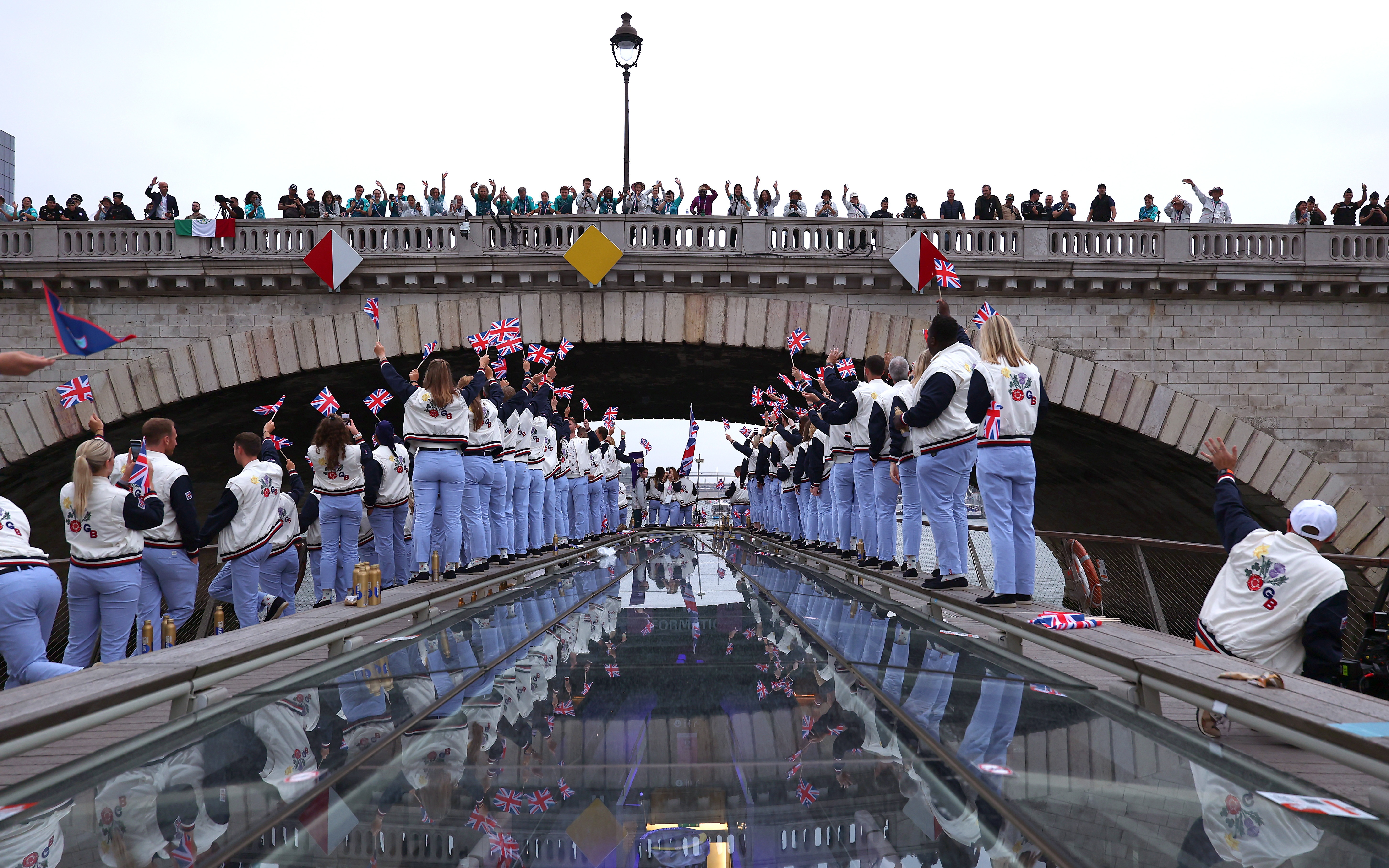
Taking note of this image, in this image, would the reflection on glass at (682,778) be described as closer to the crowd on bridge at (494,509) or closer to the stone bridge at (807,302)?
the crowd on bridge at (494,509)

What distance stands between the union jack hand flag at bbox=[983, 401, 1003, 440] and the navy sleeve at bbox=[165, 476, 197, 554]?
19.1 ft

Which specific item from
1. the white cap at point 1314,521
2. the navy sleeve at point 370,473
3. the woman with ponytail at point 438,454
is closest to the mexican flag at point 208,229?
the navy sleeve at point 370,473

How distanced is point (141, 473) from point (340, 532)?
325cm

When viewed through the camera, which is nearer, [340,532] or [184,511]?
[184,511]

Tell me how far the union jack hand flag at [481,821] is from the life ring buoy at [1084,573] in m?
7.25

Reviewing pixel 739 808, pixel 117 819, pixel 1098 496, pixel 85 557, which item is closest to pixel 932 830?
pixel 739 808

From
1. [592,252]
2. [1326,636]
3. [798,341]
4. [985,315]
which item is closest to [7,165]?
[592,252]

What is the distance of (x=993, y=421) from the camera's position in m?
7.41

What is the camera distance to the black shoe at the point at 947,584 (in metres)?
7.98

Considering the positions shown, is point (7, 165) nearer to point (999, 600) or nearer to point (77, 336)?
point (77, 336)

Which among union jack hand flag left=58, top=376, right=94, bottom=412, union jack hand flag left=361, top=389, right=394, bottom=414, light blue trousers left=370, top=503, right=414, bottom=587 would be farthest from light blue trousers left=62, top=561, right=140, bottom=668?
union jack hand flag left=361, top=389, right=394, bottom=414

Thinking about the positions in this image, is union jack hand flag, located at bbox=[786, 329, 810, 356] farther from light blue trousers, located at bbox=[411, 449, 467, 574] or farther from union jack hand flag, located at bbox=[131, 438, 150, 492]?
union jack hand flag, located at bbox=[131, 438, 150, 492]

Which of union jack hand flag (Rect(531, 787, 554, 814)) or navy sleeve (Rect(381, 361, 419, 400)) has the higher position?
navy sleeve (Rect(381, 361, 419, 400))

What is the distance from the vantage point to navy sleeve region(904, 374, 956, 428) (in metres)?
7.66
